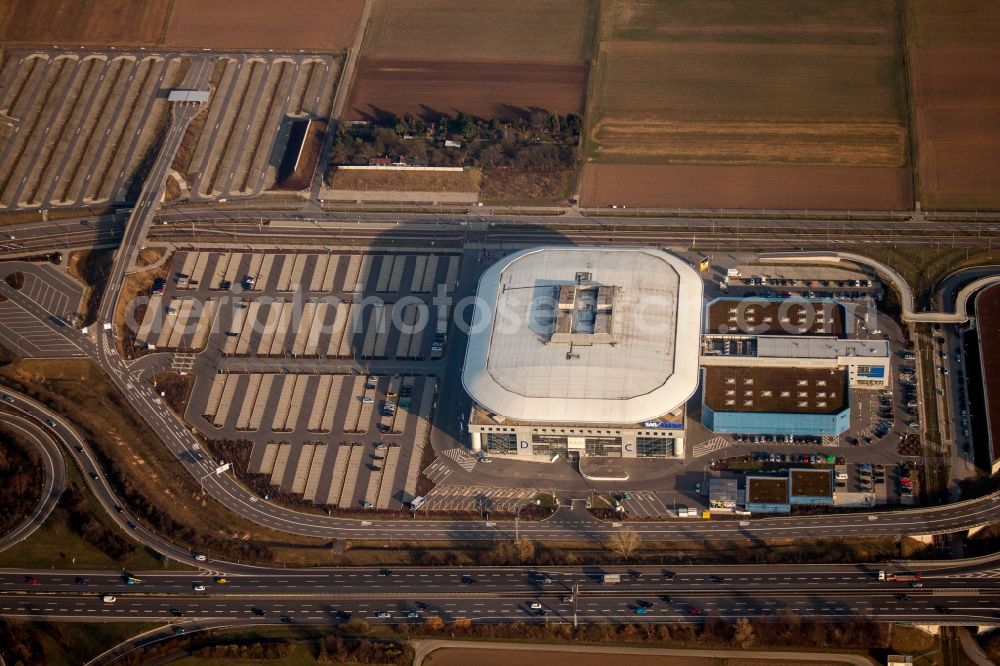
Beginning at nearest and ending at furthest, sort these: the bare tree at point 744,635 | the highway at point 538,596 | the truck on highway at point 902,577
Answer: the bare tree at point 744,635 < the highway at point 538,596 < the truck on highway at point 902,577

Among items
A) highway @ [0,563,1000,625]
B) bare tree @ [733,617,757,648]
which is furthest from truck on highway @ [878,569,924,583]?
bare tree @ [733,617,757,648]

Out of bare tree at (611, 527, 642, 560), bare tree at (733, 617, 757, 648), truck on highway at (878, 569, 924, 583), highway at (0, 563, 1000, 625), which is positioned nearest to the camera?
bare tree at (733, 617, 757, 648)


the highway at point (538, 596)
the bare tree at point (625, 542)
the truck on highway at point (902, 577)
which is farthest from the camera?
the bare tree at point (625, 542)

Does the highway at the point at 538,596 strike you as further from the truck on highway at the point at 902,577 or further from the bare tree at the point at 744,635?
the bare tree at the point at 744,635

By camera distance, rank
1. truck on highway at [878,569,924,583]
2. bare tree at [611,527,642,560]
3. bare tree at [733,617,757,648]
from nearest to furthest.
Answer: bare tree at [733,617,757,648]
truck on highway at [878,569,924,583]
bare tree at [611,527,642,560]

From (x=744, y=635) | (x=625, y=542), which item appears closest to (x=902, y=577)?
(x=744, y=635)

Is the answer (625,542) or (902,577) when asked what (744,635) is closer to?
(625,542)

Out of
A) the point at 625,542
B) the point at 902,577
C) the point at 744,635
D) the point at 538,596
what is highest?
the point at 625,542

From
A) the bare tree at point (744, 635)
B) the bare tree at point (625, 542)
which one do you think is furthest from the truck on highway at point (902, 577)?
the bare tree at point (625, 542)

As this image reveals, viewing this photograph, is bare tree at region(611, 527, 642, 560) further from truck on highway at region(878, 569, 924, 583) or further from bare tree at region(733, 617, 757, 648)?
truck on highway at region(878, 569, 924, 583)
